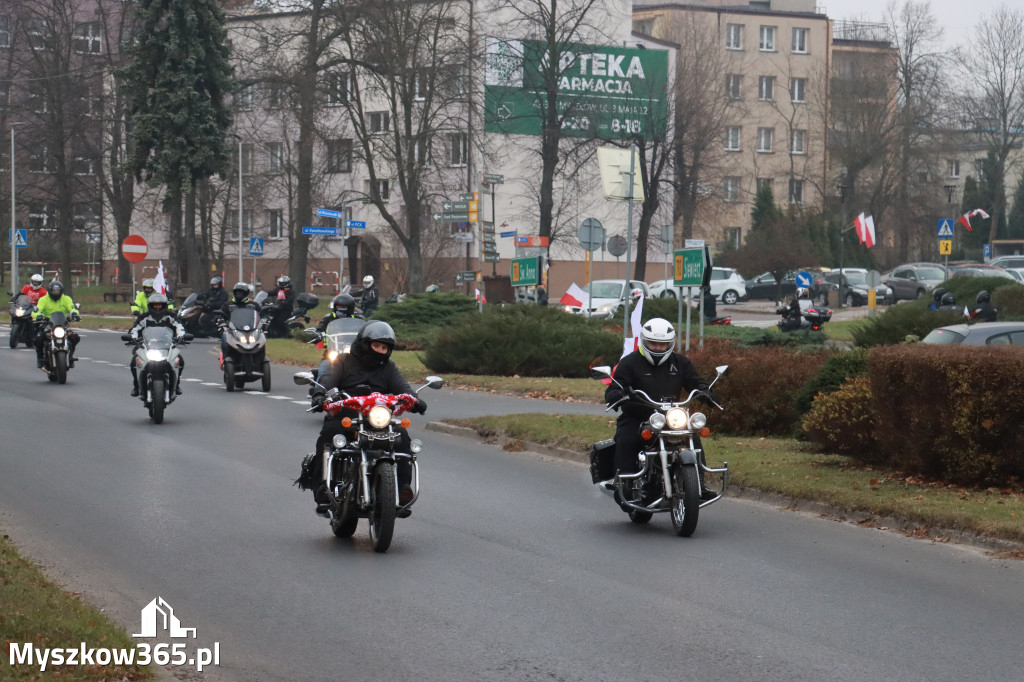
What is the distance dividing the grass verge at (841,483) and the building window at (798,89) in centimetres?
8001

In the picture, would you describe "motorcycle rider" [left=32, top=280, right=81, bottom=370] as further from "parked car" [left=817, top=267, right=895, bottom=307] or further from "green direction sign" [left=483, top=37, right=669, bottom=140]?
"parked car" [left=817, top=267, right=895, bottom=307]

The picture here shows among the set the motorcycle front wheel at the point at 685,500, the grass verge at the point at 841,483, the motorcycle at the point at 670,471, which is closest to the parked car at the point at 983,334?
the grass verge at the point at 841,483

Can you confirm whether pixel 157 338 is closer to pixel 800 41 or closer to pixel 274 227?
pixel 274 227

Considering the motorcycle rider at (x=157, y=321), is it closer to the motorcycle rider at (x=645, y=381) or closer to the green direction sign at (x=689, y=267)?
the green direction sign at (x=689, y=267)

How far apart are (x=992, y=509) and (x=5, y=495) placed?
773cm

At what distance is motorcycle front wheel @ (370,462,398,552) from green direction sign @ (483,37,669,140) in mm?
45313

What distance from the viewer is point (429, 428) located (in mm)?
19328

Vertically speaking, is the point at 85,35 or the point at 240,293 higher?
the point at 85,35

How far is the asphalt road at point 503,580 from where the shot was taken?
6.99 m

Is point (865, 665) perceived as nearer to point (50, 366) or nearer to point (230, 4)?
point (50, 366)

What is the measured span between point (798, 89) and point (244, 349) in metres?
75.8

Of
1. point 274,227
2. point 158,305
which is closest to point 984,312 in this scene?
point 158,305

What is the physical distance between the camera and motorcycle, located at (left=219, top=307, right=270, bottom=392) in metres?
23.9

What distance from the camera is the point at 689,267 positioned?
20234mm
